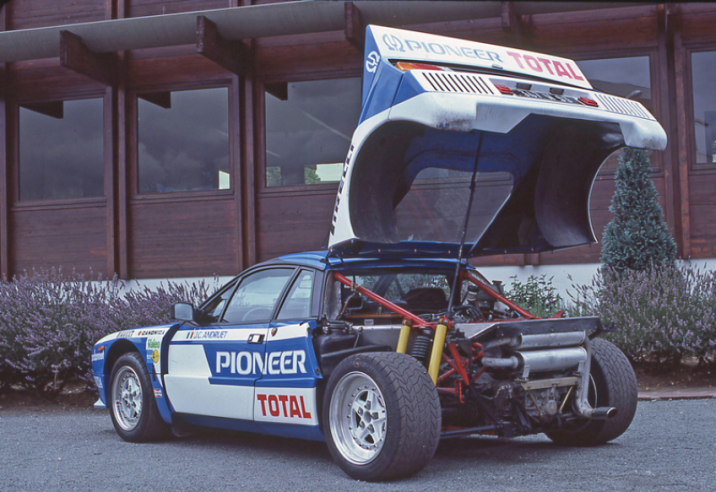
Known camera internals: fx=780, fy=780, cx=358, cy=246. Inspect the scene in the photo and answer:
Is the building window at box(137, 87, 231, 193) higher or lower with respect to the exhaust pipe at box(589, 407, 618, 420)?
higher

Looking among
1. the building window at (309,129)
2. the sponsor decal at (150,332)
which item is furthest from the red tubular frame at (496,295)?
the building window at (309,129)

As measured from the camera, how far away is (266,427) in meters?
5.48

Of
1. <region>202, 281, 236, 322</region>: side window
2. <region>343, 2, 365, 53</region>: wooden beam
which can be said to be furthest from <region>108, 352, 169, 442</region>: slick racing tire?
<region>343, 2, 365, 53</region>: wooden beam

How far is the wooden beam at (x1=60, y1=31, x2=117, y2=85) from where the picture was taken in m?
12.2

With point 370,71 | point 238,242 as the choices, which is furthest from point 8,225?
point 370,71

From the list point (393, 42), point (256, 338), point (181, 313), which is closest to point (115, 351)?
point (181, 313)

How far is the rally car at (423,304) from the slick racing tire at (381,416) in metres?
0.01

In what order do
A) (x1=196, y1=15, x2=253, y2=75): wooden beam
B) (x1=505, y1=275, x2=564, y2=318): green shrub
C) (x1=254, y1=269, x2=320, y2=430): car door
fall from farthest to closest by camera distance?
(x1=196, y1=15, x2=253, y2=75): wooden beam
(x1=505, y1=275, x2=564, y2=318): green shrub
(x1=254, y1=269, x2=320, y2=430): car door

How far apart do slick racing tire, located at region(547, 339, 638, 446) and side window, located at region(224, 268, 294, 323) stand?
2320mm

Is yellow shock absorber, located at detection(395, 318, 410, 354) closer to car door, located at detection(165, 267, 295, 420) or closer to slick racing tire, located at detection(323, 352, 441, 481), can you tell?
slick racing tire, located at detection(323, 352, 441, 481)

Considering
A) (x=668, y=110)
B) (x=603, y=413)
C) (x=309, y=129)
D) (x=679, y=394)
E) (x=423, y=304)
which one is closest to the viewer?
(x=603, y=413)

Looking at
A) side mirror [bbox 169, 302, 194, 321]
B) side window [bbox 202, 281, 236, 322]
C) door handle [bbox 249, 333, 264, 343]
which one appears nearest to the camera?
door handle [bbox 249, 333, 264, 343]

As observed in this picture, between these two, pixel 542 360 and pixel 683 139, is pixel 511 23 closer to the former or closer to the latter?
pixel 683 139

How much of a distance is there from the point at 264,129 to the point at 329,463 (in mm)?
8440
